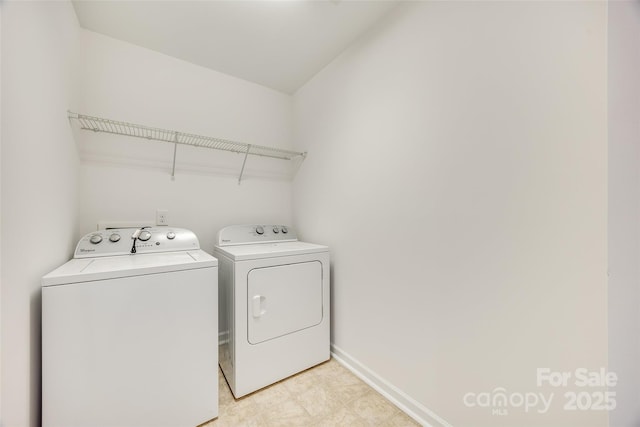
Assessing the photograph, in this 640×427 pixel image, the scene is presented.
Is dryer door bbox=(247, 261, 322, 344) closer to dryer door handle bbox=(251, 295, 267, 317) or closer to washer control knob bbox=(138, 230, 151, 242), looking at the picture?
dryer door handle bbox=(251, 295, 267, 317)

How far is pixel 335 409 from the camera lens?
1374 mm

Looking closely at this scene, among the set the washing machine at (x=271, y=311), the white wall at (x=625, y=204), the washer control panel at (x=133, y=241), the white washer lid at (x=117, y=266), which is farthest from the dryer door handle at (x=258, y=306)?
the white wall at (x=625, y=204)

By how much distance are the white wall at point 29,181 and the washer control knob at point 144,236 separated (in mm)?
352

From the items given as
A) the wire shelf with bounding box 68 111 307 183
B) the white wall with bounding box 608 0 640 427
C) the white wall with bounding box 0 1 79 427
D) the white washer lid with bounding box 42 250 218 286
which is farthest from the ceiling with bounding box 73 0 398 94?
the white washer lid with bounding box 42 250 218 286

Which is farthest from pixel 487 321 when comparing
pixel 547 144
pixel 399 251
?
pixel 547 144

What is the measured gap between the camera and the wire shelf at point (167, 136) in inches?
59.4

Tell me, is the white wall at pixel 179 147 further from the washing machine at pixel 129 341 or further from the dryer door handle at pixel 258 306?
the dryer door handle at pixel 258 306

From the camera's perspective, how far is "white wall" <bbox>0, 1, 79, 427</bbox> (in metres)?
0.78

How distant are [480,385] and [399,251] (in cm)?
69

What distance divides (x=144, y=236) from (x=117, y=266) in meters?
0.46

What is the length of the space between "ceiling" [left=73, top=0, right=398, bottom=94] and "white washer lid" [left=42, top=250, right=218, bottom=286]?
4.95ft

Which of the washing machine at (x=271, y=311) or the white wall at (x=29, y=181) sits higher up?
the white wall at (x=29, y=181)

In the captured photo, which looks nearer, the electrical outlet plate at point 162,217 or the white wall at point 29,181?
the white wall at point 29,181

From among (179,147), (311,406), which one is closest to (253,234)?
(179,147)
